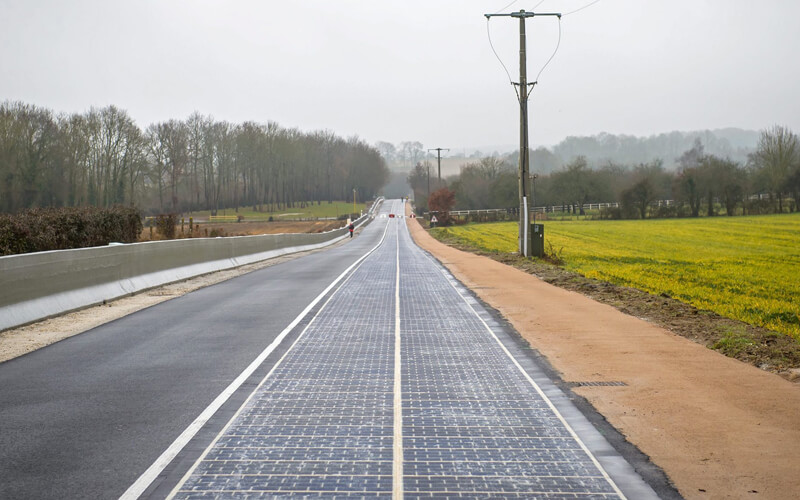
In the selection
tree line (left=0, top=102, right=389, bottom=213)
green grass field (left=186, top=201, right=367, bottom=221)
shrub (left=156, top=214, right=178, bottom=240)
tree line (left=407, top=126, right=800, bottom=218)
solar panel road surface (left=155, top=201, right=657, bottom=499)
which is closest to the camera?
solar panel road surface (left=155, top=201, right=657, bottom=499)

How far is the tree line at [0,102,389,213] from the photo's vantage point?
6969cm

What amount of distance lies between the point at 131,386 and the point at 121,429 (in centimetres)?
168

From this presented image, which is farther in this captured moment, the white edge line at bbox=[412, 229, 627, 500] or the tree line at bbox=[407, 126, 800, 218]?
the tree line at bbox=[407, 126, 800, 218]

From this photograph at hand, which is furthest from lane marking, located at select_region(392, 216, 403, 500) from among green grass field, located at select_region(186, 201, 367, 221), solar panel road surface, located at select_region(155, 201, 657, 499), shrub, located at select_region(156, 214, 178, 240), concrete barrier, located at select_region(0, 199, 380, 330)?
green grass field, located at select_region(186, 201, 367, 221)

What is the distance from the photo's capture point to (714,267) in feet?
85.0

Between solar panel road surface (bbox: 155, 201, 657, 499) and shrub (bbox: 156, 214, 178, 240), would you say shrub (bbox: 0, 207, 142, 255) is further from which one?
solar panel road surface (bbox: 155, 201, 657, 499)

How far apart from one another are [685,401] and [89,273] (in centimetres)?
1194

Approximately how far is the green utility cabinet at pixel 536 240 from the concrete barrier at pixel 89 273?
39.8 ft

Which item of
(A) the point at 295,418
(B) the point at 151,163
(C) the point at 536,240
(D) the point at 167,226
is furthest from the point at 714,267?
(B) the point at 151,163

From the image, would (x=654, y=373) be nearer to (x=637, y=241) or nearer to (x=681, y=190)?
(x=637, y=241)

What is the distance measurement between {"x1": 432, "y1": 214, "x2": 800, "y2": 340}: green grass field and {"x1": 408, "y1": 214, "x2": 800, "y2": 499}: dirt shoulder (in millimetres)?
2629

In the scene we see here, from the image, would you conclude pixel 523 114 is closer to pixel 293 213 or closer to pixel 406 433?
pixel 406 433

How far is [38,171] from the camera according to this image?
69.4 meters

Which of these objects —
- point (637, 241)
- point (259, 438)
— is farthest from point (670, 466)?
point (637, 241)
